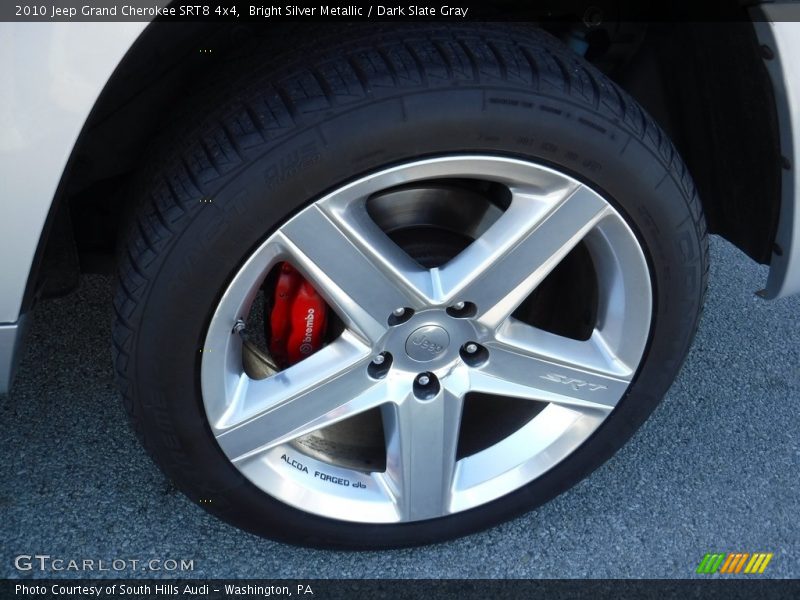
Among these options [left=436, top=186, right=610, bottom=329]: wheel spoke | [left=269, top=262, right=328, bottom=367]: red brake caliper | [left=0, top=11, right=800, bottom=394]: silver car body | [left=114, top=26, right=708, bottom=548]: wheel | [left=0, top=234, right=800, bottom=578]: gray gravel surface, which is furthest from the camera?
[left=0, top=234, right=800, bottom=578]: gray gravel surface

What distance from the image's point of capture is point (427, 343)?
4.48 ft

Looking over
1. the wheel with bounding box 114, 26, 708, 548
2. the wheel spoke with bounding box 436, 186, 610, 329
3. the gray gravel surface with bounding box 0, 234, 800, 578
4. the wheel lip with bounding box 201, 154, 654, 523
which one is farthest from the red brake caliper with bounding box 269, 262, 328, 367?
the gray gravel surface with bounding box 0, 234, 800, 578

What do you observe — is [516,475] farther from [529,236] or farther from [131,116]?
[131,116]

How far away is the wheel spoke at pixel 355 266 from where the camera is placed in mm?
1201

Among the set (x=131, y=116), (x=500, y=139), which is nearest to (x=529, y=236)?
(x=500, y=139)

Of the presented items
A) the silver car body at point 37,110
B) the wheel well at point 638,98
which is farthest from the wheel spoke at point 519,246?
the silver car body at point 37,110

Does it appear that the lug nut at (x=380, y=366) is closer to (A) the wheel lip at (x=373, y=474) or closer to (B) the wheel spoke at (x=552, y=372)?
(A) the wheel lip at (x=373, y=474)

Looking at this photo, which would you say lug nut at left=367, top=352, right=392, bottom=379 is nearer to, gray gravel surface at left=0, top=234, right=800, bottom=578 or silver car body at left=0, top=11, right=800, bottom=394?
gray gravel surface at left=0, top=234, right=800, bottom=578

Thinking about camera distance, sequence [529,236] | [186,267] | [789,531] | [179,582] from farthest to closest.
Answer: [789,531] → [179,582] → [529,236] → [186,267]

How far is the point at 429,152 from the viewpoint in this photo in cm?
118

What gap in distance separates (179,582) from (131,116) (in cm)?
87

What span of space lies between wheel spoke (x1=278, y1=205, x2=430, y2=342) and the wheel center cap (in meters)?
0.06

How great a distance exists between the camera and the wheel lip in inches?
47.3

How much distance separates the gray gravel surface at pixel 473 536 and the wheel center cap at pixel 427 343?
48 centimetres
